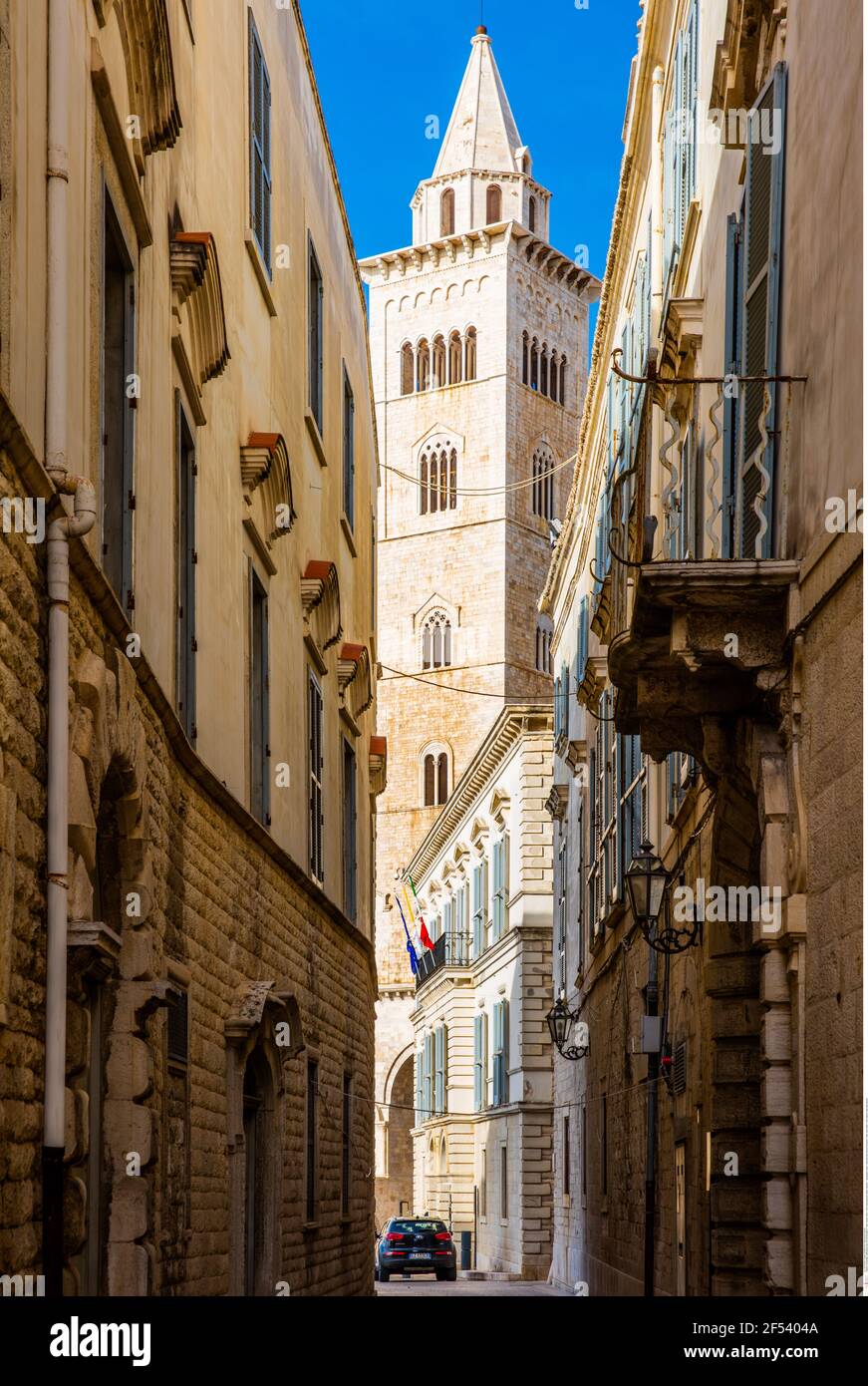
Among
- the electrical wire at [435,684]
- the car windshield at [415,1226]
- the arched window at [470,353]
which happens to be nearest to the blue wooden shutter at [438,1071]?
the car windshield at [415,1226]

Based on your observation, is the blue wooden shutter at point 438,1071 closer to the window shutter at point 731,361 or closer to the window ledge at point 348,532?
the window ledge at point 348,532

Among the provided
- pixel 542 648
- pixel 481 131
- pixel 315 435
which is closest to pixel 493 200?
pixel 481 131

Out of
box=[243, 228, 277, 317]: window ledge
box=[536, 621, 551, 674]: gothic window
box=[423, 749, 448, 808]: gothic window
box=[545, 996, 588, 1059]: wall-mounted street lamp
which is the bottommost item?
box=[545, 996, 588, 1059]: wall-mounted street lamp

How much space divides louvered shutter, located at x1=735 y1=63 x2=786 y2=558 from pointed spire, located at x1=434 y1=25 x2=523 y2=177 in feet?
278

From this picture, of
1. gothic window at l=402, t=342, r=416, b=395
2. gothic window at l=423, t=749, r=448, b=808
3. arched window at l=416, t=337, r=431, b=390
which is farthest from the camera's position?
gothic window at l=402, t=342, r=416, b=395

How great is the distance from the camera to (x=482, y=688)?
84.9m

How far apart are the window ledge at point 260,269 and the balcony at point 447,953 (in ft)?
121

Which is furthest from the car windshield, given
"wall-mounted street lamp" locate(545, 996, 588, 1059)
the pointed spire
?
the pointed spire

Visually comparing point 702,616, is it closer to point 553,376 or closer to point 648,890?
point 648,890

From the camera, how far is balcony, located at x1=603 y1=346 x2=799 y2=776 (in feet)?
35.0

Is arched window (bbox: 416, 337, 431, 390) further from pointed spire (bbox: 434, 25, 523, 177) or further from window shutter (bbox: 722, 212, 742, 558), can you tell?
window shutter (bbox: 722, 212, 742, 558)

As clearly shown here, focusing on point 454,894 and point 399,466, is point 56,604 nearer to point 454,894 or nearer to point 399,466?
point 454,894

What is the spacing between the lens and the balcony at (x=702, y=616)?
10680 millimetres
